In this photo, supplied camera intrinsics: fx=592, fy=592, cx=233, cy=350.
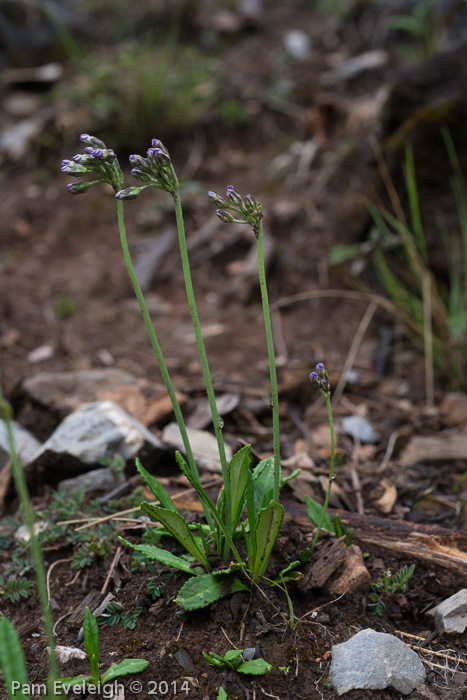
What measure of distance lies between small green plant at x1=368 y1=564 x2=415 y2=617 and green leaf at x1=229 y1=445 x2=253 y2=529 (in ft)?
1.59

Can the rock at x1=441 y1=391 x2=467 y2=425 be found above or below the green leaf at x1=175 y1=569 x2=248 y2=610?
below

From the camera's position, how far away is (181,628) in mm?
1646

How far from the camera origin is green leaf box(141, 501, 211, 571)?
1569 millimetres

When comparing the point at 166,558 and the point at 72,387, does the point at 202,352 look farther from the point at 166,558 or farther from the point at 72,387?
the point at 72,387

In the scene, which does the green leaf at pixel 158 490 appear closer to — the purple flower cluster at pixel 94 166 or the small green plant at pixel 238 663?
the small green plant at pixel 238 663

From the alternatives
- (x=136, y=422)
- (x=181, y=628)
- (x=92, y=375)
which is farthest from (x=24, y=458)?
(x=181, y=628)

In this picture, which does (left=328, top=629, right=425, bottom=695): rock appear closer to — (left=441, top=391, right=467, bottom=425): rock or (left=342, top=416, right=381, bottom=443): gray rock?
(left=342, top=416, right=381, bottom=443): gray rock

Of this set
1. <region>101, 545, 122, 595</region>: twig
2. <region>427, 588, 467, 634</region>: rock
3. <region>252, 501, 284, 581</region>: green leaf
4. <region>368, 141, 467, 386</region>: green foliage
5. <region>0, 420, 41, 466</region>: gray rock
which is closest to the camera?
<region>252, 501, 284, 581</region>: green leaf

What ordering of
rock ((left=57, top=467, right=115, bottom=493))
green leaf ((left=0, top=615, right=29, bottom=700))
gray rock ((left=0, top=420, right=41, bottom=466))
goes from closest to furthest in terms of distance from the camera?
1. green leaf ((left=0, top=615, right=29, bottom=700))
2. rock ((left=57, top=467, right=115, bottom=493))
3. gray rock ((left=0, top=420, right=41, bottom=466))

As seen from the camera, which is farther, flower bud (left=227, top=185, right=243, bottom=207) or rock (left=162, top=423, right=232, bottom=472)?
rock (left=162, top=423, right=232, bottom=472)

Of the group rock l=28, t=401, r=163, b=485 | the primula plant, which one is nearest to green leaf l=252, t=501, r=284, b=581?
the primula plant

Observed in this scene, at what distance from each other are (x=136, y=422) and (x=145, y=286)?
6.47 ft

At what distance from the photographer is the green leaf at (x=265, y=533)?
5.08ft

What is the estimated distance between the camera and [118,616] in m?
1.72
